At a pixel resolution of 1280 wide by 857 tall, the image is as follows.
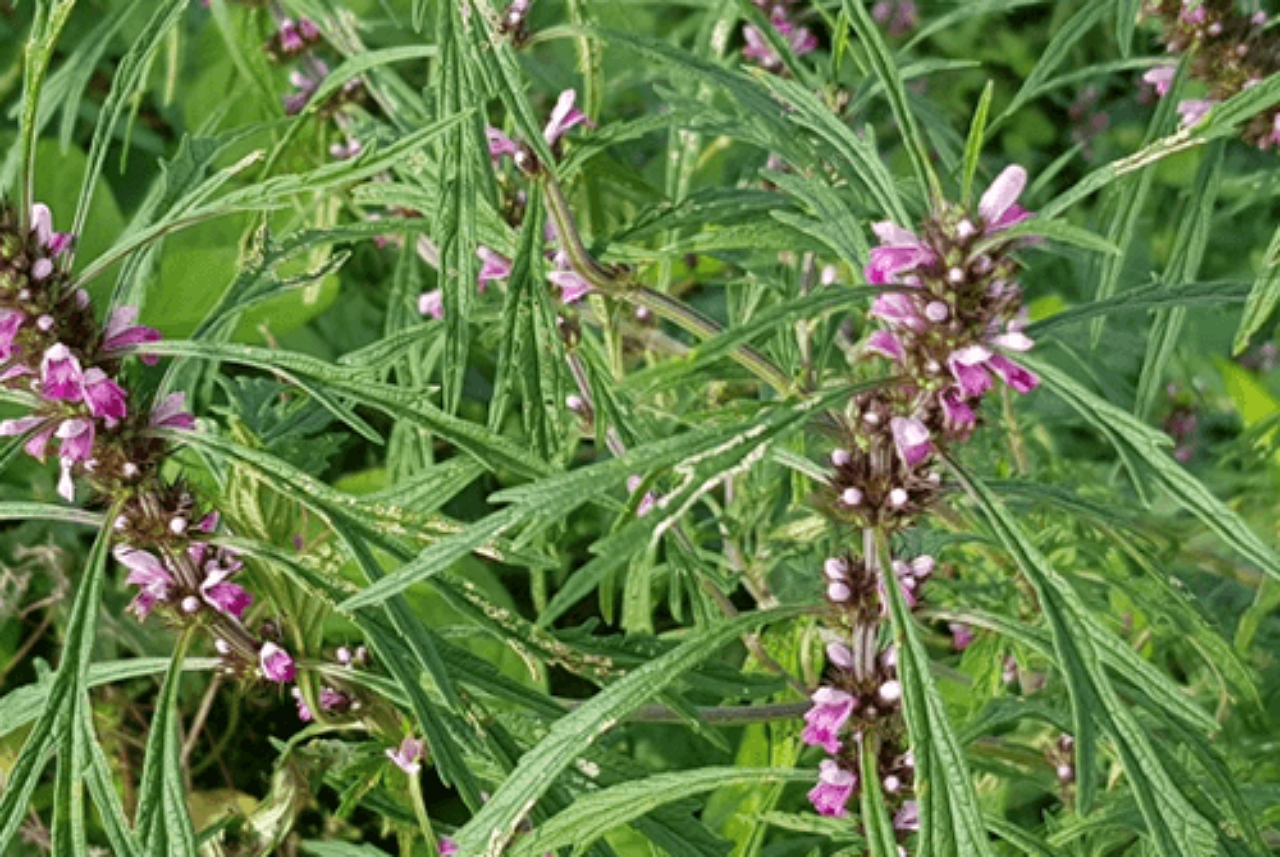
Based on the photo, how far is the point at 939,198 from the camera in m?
0.81

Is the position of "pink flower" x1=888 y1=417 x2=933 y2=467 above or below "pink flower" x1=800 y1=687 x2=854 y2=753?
above

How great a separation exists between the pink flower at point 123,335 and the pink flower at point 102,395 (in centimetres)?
2

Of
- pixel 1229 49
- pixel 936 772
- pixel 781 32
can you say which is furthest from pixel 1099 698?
pixel 781 32

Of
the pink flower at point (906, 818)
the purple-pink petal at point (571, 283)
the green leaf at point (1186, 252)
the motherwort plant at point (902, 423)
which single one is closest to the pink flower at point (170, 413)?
the purple-pink petal at point (571, 283)

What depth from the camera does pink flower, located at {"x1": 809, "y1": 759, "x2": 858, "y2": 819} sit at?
96cm

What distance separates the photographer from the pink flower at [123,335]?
0.91 m

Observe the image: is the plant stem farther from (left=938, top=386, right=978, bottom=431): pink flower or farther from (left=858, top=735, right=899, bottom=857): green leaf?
(left=858, top=735, right=899, bottom=857): green leaf

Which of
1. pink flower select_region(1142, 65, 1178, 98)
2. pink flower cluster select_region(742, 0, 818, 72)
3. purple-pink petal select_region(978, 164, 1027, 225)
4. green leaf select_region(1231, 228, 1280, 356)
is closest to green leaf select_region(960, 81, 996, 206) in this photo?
purple-pink petal select_region(978, 164, 1027, 225)

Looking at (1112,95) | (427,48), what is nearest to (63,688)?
(427,48)

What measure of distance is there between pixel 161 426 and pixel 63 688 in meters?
0.17

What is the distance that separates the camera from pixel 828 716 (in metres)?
0.93

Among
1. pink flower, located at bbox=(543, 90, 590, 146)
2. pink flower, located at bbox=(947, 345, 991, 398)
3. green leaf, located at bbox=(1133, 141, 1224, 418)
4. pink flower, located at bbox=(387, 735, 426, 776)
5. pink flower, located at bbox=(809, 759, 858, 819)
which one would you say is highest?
pink flower, located at bbox=(543, 90, 590, 146)

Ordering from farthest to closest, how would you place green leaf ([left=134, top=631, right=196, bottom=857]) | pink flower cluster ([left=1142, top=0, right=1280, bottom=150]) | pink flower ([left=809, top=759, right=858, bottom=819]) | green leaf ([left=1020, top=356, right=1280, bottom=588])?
pink flower cluster ([left=1142, top=0, right=1280, bottom=150])
pink flower ([left=809, top=759, right=858, bottom=819])
green leaf ([left=134, top=631, right=196, bottom=857])
green leaf ([left=1020, top=356, right=1280, bottom=588])

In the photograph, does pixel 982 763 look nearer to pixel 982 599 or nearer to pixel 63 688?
pixel 982 599
